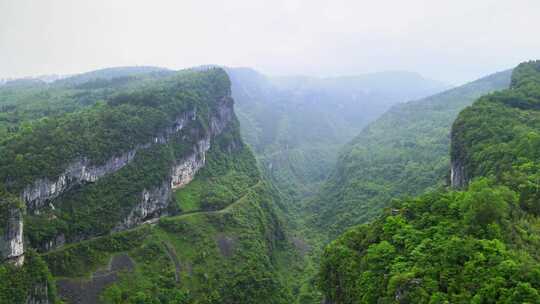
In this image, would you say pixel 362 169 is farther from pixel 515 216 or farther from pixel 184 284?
pixel 515 216

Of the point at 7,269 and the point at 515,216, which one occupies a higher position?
the point at 515,216

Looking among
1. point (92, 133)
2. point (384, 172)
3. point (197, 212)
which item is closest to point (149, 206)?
point (197, 212)

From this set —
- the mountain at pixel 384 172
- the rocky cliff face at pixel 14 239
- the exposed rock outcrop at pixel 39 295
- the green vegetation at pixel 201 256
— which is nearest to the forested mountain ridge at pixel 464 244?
the green vegetation at pixel 201 256

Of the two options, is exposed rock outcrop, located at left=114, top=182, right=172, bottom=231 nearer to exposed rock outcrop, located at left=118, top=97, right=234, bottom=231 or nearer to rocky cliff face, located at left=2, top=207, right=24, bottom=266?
exposed rock outcrop, located at left=118, top=97, right=234, bottom=231

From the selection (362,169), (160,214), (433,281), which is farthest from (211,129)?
(433,281)

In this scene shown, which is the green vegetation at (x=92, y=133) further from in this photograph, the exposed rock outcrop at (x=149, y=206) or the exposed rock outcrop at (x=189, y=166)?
the exposed rock outcrop at (x=149, y=206)

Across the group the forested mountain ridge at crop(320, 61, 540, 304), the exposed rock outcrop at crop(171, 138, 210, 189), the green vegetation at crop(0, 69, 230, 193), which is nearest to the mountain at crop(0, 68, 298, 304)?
the green vegetation at crop(0, 69, 230, 193)

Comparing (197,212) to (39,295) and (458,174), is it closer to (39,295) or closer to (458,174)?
(39,295)
